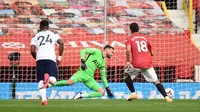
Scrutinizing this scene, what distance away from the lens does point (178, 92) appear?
21922 millimetres

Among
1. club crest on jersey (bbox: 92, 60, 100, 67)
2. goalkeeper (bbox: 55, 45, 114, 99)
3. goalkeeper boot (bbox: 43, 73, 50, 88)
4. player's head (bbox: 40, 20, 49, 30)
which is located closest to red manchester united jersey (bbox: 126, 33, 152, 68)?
goalkeeper (bbox: 55, 45, 114, 99)

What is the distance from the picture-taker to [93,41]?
2433 cm

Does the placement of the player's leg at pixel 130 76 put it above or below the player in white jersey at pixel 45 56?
below

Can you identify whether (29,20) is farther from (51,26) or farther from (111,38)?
(111,38)

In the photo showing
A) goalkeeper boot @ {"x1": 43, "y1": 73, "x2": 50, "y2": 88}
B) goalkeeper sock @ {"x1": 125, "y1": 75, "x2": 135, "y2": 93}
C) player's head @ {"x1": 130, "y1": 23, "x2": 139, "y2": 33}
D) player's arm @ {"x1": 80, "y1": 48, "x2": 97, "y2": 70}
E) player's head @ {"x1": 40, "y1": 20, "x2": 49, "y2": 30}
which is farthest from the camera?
player's arm @ {"x1": 80, "y1": 48, "x2": 97, "y2": 70}

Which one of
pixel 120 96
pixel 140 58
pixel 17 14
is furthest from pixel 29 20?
pixel 140 58

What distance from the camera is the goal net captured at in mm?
21891

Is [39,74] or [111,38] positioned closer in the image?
[39,74]

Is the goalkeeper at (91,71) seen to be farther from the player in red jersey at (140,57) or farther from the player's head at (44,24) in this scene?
the player's head at (44,24)

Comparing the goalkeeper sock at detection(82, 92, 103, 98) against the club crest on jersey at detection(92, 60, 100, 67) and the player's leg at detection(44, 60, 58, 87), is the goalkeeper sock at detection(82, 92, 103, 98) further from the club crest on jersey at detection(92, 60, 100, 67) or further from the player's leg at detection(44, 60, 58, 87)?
the player's leg at detection(44, 60, 58, 87)

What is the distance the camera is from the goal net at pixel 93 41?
21.9 m

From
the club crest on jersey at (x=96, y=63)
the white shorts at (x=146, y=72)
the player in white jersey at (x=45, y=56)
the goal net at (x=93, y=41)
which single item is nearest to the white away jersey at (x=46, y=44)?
the player in white jersey at (x=45, y=56)

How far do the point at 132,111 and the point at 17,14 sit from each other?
1264 centimetres

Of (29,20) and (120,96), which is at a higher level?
(29,20)
